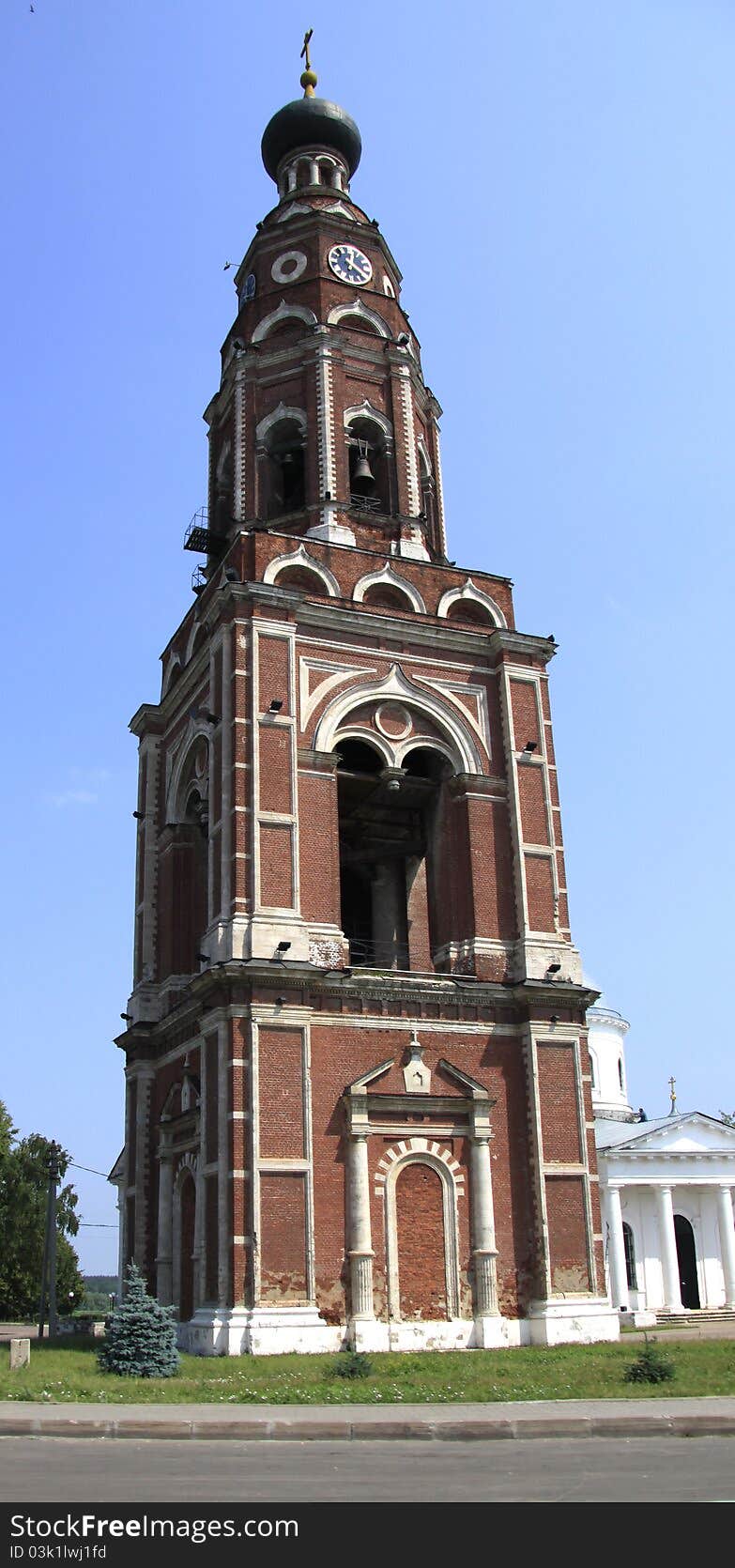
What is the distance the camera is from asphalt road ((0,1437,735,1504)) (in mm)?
9711

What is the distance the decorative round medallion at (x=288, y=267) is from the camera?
3494 centimetres

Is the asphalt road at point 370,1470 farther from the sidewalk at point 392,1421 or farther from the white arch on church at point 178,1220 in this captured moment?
the white arch on church at point 178,1220

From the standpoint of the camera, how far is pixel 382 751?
2911 centimetres

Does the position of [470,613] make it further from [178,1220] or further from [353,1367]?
[353,1367]

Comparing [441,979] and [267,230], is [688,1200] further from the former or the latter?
[267,230]

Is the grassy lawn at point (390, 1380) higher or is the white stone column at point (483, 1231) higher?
the white stone column at point (483, 1231)

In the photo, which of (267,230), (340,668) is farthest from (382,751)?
(267,230)

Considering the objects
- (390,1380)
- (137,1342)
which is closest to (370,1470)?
(390,1380)

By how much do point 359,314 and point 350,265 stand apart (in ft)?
5.97

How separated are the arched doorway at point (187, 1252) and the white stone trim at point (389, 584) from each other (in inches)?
510

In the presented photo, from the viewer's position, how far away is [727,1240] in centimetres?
4662

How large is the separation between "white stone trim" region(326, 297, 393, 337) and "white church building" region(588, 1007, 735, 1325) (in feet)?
89.0

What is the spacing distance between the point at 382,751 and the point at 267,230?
15550mm

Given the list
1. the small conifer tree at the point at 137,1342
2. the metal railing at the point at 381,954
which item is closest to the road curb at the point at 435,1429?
the small conifer tree at the point at 137,1342
